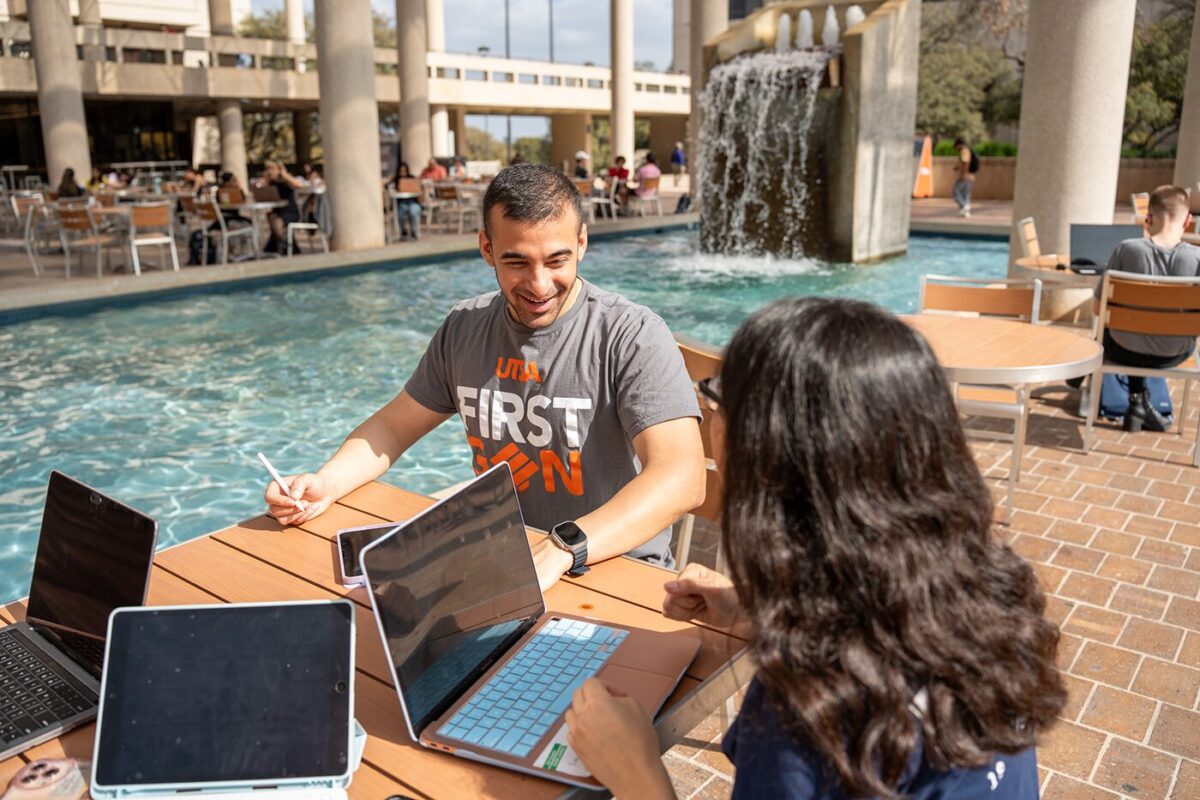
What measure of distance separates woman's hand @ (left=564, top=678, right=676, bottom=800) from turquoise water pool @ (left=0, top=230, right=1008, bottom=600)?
3489mm

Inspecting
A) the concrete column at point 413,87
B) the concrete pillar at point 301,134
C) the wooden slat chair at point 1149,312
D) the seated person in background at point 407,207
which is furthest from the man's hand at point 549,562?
the concrete pillar at point 301,134

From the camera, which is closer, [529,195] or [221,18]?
[529,195]

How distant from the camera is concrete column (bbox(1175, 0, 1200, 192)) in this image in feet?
36.7

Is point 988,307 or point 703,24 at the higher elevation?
point 703,24

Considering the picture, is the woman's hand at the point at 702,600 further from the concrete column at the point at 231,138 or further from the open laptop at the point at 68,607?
the concrete column at the point at 231,138

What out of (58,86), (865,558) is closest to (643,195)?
(58,86)

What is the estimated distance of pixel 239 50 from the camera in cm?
2603

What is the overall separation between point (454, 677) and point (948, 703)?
65cm

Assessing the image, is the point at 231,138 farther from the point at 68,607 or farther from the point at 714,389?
the point at 714,389

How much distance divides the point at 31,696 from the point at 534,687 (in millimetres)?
693

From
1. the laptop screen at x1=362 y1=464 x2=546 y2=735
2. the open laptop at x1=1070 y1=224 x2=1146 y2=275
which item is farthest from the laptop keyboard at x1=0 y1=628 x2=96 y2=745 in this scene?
the open laptop at x1=1070 y1=224 x2=1146 y2=275

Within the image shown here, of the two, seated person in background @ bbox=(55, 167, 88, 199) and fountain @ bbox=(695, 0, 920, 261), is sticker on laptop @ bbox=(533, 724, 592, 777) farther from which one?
seated person in background @ bbox=(55, 167, 88, 199)

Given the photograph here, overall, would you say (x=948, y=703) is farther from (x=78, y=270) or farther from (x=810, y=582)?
(x=78, y=270)

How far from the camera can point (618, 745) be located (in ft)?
3.70
